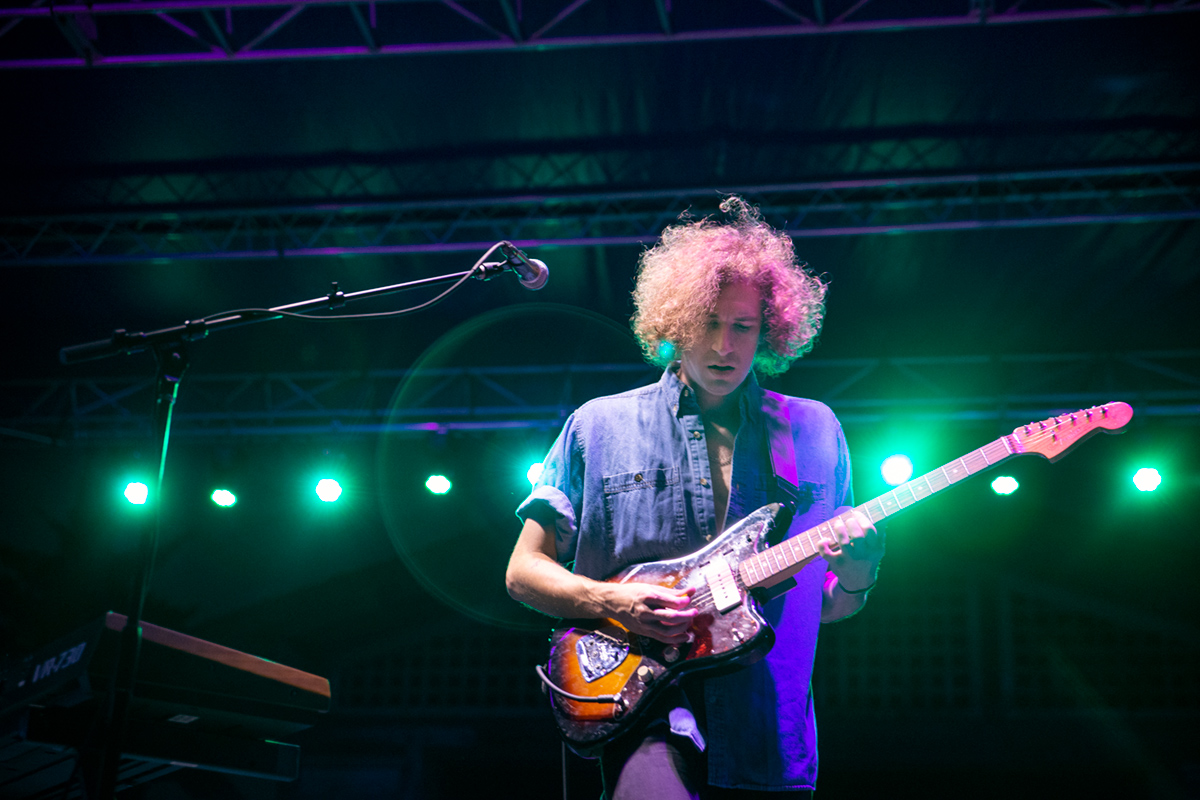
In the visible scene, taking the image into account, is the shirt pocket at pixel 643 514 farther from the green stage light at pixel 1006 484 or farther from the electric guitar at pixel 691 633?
the green stage light at pixel 1006 484

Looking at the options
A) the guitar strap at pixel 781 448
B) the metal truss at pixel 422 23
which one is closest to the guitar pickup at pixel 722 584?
the guitar strap at pixel 781 448

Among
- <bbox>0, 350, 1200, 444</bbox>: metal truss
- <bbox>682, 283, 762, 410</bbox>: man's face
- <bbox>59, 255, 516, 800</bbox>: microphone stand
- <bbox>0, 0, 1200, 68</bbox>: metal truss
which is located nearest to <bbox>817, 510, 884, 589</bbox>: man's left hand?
<bbox>682, 283, 762, 410</bbox>: man's face

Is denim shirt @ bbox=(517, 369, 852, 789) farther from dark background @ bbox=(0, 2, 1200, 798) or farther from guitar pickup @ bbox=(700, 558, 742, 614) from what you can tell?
dark background @ bbox=(0, 2, 1200, 798)

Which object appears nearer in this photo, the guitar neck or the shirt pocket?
the guitar neck

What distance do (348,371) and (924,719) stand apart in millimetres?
7481

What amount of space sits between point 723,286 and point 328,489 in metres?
8.15

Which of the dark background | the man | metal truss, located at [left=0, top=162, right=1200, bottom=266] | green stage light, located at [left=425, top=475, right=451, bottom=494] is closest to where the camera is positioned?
the man

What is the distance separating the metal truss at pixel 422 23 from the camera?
5324 mm

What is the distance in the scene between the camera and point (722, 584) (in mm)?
2230

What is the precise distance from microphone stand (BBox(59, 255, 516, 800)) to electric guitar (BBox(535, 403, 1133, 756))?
38.0 inches

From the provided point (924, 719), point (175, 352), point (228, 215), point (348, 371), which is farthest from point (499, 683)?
point (175, 352)

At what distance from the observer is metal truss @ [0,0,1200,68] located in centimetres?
532

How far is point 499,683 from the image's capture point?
11.0 meters

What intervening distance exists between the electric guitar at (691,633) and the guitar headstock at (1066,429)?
1.10ft
